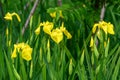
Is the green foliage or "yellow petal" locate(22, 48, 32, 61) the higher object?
"yellow petal" locate(22, 48, 32, 61)

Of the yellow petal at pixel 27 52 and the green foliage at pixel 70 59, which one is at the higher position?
the yellow petal at pixel 27 52

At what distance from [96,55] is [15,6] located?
3.83ft

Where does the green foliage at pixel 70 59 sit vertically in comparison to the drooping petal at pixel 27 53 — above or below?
below

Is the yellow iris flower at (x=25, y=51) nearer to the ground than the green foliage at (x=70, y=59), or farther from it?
farther from it

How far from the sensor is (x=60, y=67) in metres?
1.67

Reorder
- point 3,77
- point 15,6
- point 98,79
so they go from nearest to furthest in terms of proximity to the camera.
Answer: point 98,79, point 3,77, point 15,6

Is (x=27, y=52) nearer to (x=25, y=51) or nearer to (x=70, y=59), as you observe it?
(x=25, y=51)

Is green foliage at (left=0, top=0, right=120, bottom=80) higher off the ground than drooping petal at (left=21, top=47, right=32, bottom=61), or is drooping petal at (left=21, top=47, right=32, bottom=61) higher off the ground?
drooping petal at (left=21, top=47, right=32, bottom=61)

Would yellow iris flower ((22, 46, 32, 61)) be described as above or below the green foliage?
above

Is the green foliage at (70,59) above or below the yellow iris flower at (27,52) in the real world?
below

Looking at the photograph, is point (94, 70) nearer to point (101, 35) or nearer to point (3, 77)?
point (101, 35)

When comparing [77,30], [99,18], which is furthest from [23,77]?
[77,30]

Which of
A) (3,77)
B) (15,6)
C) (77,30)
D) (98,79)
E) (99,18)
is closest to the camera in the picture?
(98,79)

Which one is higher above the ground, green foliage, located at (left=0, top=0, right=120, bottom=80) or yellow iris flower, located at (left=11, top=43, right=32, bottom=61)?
yellow iris flower, located at (left=11, top=43, right=32, bottom=61)
